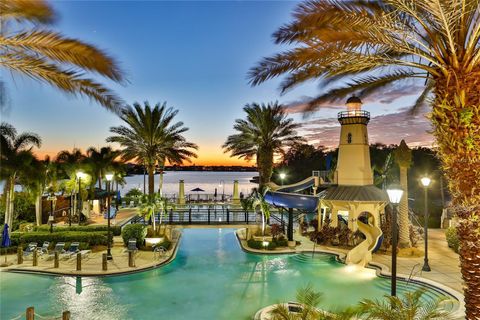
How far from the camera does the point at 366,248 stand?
1623cm

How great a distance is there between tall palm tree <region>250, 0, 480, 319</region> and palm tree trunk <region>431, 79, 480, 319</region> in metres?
0.01

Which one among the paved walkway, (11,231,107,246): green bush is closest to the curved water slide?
the paved walkway

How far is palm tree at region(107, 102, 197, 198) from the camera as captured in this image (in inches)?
1010

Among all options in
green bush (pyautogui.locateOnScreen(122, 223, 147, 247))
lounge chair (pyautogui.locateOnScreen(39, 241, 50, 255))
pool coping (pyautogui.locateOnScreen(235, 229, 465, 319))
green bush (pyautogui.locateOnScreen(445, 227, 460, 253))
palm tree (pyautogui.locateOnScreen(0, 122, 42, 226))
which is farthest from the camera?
palm tree (pyautogui.locateOnScreen(0, 122, 42, 226))

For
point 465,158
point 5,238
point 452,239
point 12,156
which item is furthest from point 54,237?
point 452,239

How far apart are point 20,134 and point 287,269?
17801 millimetres

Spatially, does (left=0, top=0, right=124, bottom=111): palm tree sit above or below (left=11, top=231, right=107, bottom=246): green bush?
above

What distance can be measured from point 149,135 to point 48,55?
63.7 ft

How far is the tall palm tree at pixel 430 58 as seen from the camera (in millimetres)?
5500

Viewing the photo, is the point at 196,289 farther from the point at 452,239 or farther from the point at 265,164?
the point at 265,164

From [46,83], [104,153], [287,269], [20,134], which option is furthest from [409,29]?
[104,153]

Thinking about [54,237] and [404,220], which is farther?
[54,237]

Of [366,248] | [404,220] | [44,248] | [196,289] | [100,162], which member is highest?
[100,162]

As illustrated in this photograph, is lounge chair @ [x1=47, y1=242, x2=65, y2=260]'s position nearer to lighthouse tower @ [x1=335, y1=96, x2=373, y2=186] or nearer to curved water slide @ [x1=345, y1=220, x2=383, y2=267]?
curved water slide @ [x1=345, y1=220, x2=383, y2=267]
